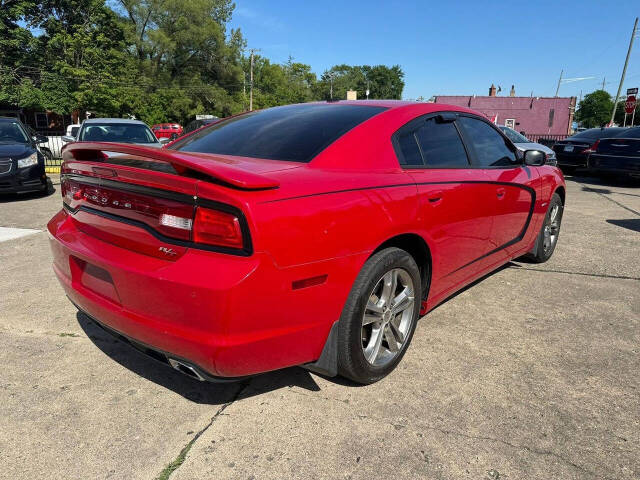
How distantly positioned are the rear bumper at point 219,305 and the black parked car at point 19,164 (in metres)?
7.07

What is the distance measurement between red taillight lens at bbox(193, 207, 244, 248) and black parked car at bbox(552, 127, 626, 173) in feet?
44.1

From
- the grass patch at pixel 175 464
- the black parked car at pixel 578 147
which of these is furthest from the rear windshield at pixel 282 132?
the black parked car at pixel 578 147

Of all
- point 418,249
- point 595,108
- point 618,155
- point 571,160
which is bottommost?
point 571,160

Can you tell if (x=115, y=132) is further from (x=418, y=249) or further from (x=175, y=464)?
(x=175, y=464)

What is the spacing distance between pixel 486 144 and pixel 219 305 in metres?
2.68

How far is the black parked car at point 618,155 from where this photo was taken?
34.9ft

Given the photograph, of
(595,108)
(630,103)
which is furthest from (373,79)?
(630,103)

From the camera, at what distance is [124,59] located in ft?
130

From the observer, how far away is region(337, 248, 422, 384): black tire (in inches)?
87.1

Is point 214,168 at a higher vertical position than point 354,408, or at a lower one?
higher

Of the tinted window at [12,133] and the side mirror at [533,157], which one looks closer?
the side mirror at [533,157]

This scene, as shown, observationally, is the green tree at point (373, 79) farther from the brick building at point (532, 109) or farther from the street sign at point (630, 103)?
the street sign at point (630, 103)

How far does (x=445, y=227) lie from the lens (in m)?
2.82

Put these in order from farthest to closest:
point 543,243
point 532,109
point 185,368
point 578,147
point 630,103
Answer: point 532,109 < point 630,103 < point 578,147 < point 543,243 < point 185,368
